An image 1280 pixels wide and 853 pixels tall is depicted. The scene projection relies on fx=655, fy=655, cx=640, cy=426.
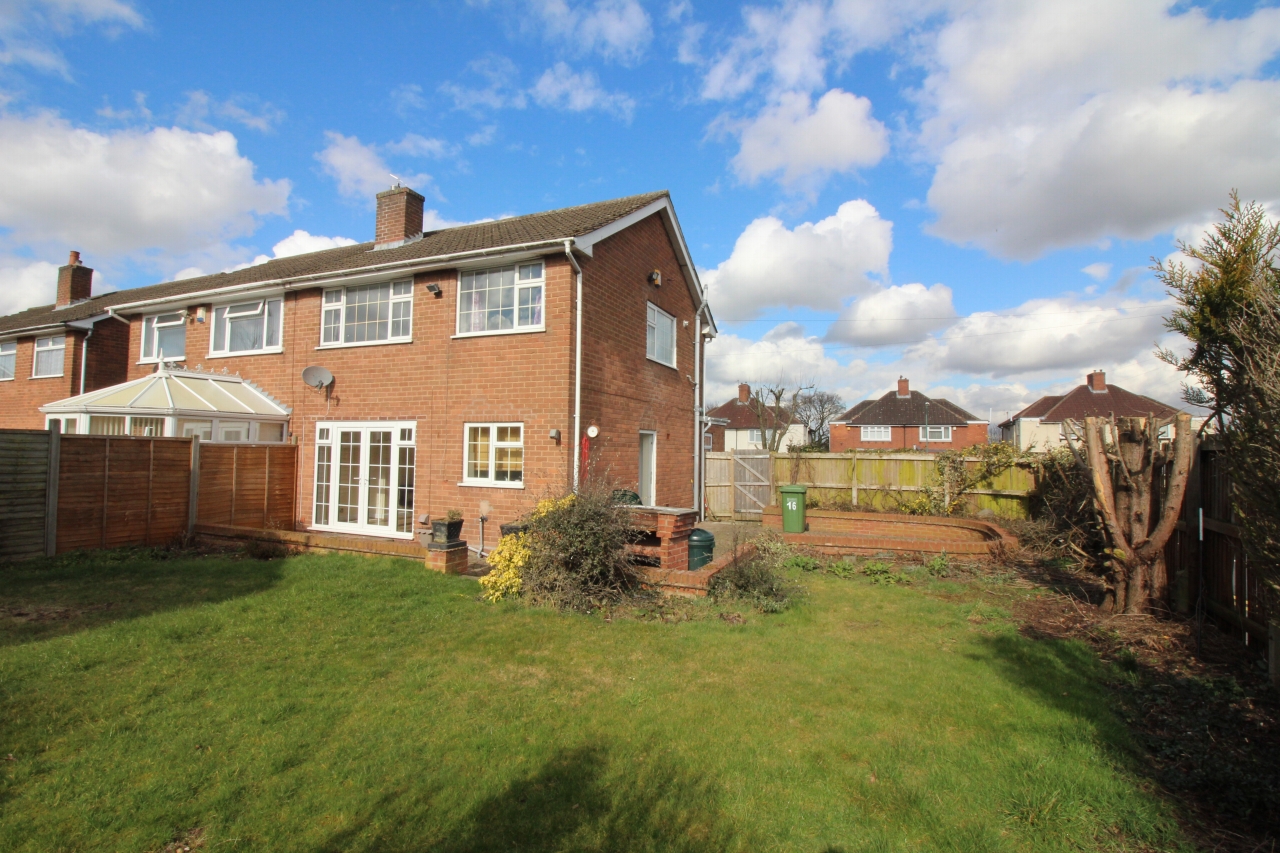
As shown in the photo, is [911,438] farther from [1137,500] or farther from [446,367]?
[1137,500]

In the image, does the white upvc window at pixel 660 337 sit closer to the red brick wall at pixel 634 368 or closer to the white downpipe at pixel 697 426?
the red brick wall at pixel 634 368

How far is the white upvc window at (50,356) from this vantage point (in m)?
19.5

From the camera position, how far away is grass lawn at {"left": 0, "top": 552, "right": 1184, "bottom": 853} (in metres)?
3.52

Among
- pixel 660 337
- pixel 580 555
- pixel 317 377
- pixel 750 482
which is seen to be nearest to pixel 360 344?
pixel 317 377

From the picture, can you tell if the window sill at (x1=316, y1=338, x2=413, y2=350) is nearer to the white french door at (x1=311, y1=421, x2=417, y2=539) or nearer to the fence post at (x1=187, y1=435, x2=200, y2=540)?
the white french door at (x1=311, y1=421, x2=417, y2=539)

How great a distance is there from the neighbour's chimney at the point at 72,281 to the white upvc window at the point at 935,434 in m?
52.0

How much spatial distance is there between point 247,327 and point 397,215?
453 centimetres

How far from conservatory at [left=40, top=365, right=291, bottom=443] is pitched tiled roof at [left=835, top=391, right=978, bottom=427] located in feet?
156

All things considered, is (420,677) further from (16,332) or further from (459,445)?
(16,332)

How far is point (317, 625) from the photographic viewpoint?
6.84 meters

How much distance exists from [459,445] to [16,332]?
17.5m

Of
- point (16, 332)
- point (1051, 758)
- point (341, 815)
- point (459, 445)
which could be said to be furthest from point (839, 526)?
point (16, 332)

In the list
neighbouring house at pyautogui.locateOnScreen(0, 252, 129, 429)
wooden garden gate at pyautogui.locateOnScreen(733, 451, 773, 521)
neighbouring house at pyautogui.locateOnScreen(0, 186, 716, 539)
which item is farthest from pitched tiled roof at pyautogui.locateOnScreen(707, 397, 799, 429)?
neighbouring house at pyautogui.locateOnScreen(0, 252, 129, 429)

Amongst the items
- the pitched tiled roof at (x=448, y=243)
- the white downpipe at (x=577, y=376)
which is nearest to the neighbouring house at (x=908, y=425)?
the pitched tiled roof at (x=448, y=243)
